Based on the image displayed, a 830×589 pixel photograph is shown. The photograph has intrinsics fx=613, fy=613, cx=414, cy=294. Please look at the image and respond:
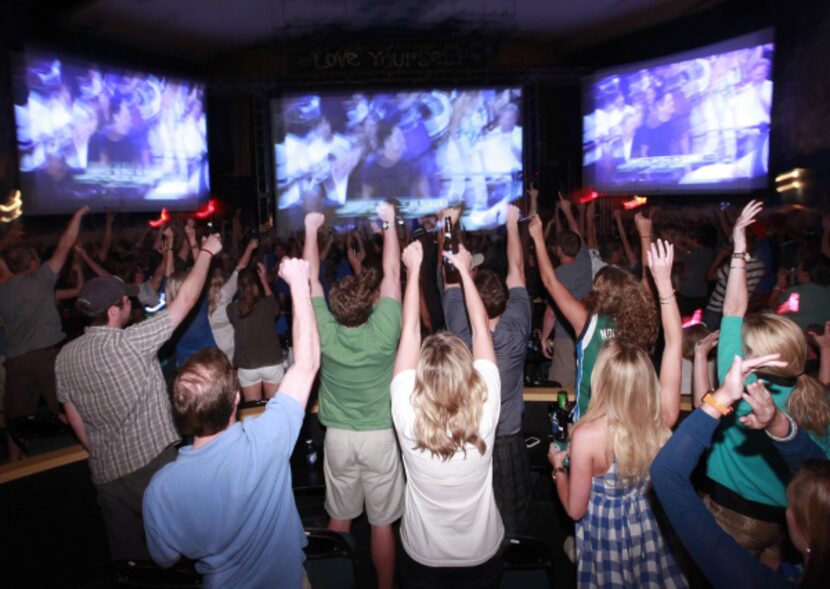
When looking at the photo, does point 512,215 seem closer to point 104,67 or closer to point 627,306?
point 627,306

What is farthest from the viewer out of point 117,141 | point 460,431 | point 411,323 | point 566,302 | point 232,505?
point 117,141

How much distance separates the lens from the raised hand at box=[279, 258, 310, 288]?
1930mm

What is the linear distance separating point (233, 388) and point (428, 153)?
A: 8899 millimetres

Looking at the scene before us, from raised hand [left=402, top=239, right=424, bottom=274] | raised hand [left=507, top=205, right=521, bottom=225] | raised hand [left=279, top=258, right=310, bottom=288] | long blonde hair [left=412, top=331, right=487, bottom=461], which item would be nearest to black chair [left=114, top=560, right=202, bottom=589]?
long blonde hair [left=412, top=331, right=487, bottom=461]

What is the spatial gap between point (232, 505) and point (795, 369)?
1765mm

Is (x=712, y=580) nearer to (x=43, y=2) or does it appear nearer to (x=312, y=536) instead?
(x=312, y=536)

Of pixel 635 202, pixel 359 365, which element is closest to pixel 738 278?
pixel 359 365

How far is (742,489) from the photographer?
2123 mm

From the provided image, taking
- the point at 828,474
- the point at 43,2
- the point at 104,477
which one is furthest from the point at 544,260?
the point at 43,2

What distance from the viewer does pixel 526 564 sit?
2.12m

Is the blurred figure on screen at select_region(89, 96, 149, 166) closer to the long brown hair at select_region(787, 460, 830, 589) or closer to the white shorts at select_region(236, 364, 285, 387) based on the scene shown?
the white shorts at select_region(236, 364, 285, 387)

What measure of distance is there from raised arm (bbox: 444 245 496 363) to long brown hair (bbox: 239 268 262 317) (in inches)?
78.5

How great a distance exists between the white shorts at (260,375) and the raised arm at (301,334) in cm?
245

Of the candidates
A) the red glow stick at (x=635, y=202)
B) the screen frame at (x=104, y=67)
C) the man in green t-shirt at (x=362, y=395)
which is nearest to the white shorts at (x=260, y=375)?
the man in green t-shirt at (x=362, y=395)
